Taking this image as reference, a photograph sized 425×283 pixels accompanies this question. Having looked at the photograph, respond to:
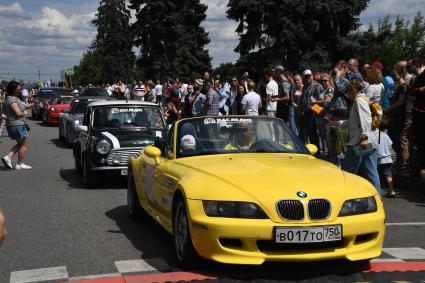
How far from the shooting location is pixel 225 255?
17.6ft

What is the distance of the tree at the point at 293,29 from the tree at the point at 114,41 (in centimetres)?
3171

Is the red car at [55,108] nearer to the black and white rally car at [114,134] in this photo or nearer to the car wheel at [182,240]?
the black and white rally car at [114,134]

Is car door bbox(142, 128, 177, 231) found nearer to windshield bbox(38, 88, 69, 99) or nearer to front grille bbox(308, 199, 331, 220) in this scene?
front grille bbox(308, 199, 331, 220)

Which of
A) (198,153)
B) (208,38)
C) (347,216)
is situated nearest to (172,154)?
(198,153)

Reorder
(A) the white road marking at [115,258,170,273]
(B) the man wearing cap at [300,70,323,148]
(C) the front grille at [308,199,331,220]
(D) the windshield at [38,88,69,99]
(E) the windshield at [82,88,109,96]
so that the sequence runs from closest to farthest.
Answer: (C) the front grille at [308,199,331,220]
(A) the white road marking at [115,258,170,273]
(B) the man wearing cap at [300,70,323,148]
(E) the windshield at [82,88,109,96]
(D) the windshield at [38,88,69,99]

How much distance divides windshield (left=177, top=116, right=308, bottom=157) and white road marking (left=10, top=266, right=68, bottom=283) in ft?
5.73

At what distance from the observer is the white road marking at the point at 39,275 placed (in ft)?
18.5

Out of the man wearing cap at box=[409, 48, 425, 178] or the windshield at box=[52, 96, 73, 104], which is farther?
the windshield at box=[52, 96, 73, 104]

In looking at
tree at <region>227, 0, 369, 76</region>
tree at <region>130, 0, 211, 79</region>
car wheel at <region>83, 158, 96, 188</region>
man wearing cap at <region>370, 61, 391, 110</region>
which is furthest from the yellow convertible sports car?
tree at <region>130, 0, 211, 79</region>

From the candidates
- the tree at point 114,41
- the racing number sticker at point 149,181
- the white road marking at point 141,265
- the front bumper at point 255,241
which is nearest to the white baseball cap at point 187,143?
the racing number sticker at point 149,181

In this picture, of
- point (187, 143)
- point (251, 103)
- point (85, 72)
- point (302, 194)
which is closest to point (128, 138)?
point (187, 143)

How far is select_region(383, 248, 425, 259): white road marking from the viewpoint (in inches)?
250

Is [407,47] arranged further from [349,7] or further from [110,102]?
[110,102]

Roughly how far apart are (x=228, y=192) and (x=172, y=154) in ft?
5.27
